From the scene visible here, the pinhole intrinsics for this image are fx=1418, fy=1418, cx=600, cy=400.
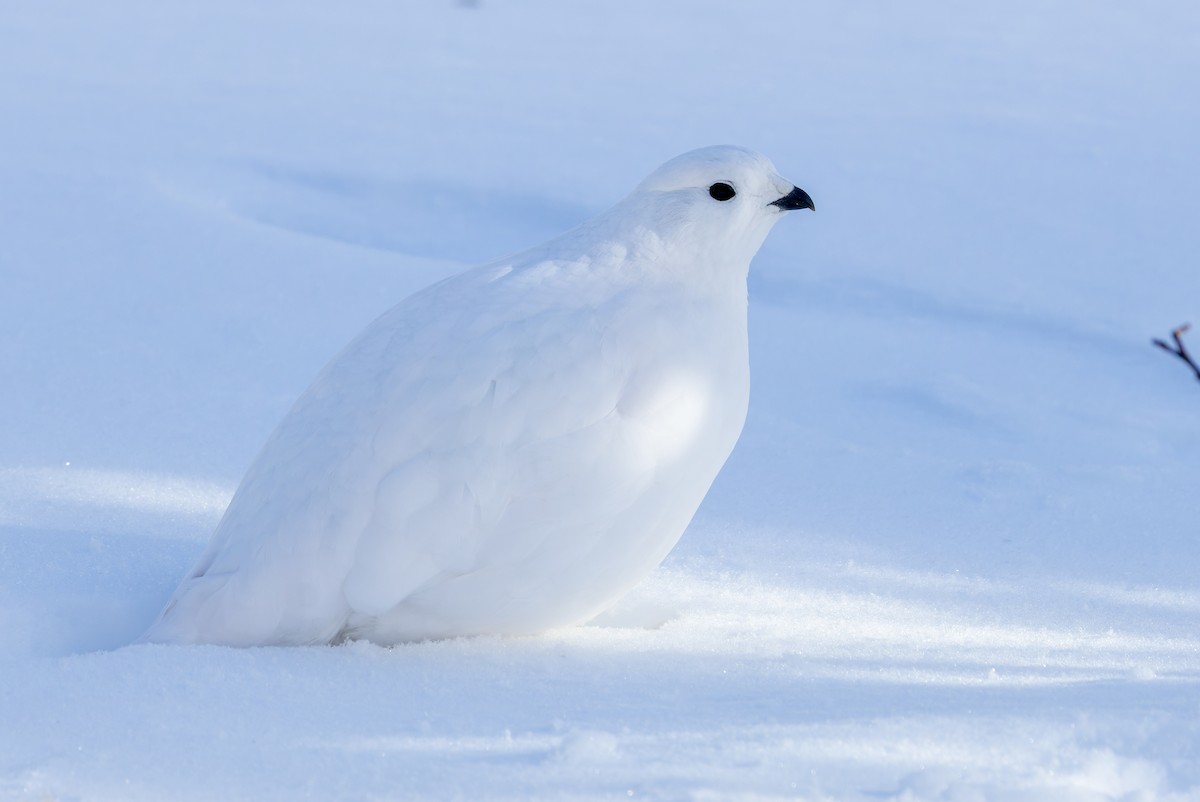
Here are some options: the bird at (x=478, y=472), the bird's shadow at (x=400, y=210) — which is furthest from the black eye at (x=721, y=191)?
the bird's shadow at (x=400, y=210)

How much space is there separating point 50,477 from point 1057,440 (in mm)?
2859

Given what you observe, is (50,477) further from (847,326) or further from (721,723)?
(847,326)

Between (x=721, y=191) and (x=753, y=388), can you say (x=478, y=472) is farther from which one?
(x=753, y=388)

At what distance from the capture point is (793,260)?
6.03 meters

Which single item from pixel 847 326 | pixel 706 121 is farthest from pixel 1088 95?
pixel 847 326

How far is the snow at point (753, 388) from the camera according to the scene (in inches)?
76.7

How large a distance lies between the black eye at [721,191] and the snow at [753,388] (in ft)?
2.71

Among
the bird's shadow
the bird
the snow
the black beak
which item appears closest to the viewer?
the snow

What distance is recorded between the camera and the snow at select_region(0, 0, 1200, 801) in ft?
6.39

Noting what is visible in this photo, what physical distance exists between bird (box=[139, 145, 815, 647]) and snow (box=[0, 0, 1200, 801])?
0.11 metres

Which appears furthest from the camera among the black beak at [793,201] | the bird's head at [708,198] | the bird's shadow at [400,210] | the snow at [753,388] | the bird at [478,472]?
the bird's shadow at [400,210]

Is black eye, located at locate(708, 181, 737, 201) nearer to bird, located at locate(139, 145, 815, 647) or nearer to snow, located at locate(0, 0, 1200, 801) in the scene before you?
bird, located at locate(139, 145, 815, 647)

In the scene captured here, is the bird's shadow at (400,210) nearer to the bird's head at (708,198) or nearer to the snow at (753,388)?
the snow at (753,388)

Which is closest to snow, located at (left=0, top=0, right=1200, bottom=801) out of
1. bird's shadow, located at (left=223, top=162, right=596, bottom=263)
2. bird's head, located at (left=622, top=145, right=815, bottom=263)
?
bird's shadow, located at (left=223, top=162, right=596, bottom=263)
